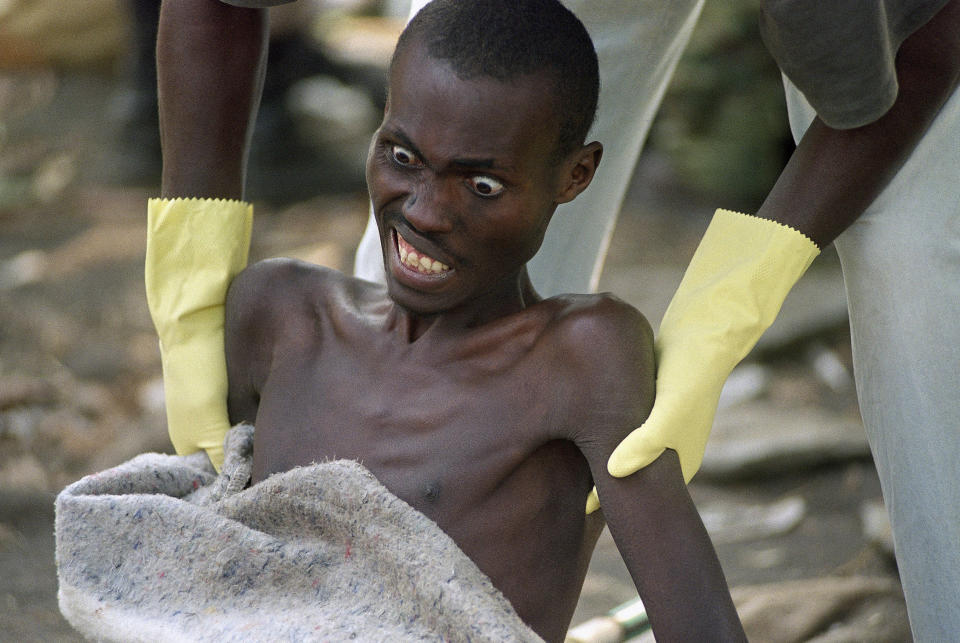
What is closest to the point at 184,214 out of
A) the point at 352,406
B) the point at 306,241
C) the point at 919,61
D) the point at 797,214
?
the point at 352,406

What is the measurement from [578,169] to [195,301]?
1.93ft

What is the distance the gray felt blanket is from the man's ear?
41 cm

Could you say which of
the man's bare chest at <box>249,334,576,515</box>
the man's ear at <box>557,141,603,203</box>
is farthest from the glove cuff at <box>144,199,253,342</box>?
the man's ear at <box>557,141,603,203</box>

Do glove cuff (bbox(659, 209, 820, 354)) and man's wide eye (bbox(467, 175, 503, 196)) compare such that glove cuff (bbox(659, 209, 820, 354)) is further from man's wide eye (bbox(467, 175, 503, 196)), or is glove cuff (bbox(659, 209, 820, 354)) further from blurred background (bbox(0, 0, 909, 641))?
blurred background (bbox(0, 0, 909, 641))

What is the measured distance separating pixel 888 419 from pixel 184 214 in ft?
3.24

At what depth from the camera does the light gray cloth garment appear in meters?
1.20

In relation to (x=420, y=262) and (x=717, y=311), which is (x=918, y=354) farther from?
(x=420, y=262)

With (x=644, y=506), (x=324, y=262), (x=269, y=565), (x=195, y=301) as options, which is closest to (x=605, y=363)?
(x=644, y=506)

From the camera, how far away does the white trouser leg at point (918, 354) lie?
4.66ft

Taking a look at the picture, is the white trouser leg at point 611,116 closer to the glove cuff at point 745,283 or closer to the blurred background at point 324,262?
the glove cuff at point 745,283

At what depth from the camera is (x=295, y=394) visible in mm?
1512

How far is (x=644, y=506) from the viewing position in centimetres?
127

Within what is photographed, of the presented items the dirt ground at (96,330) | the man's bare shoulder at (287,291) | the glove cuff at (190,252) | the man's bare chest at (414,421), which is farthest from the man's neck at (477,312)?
the dirt ground at (96,330)

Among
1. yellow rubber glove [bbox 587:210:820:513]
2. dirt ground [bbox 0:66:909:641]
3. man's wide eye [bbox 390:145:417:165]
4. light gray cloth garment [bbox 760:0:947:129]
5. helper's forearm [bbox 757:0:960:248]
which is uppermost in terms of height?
light gray cloth garment [bbox 760:0:947:129]
